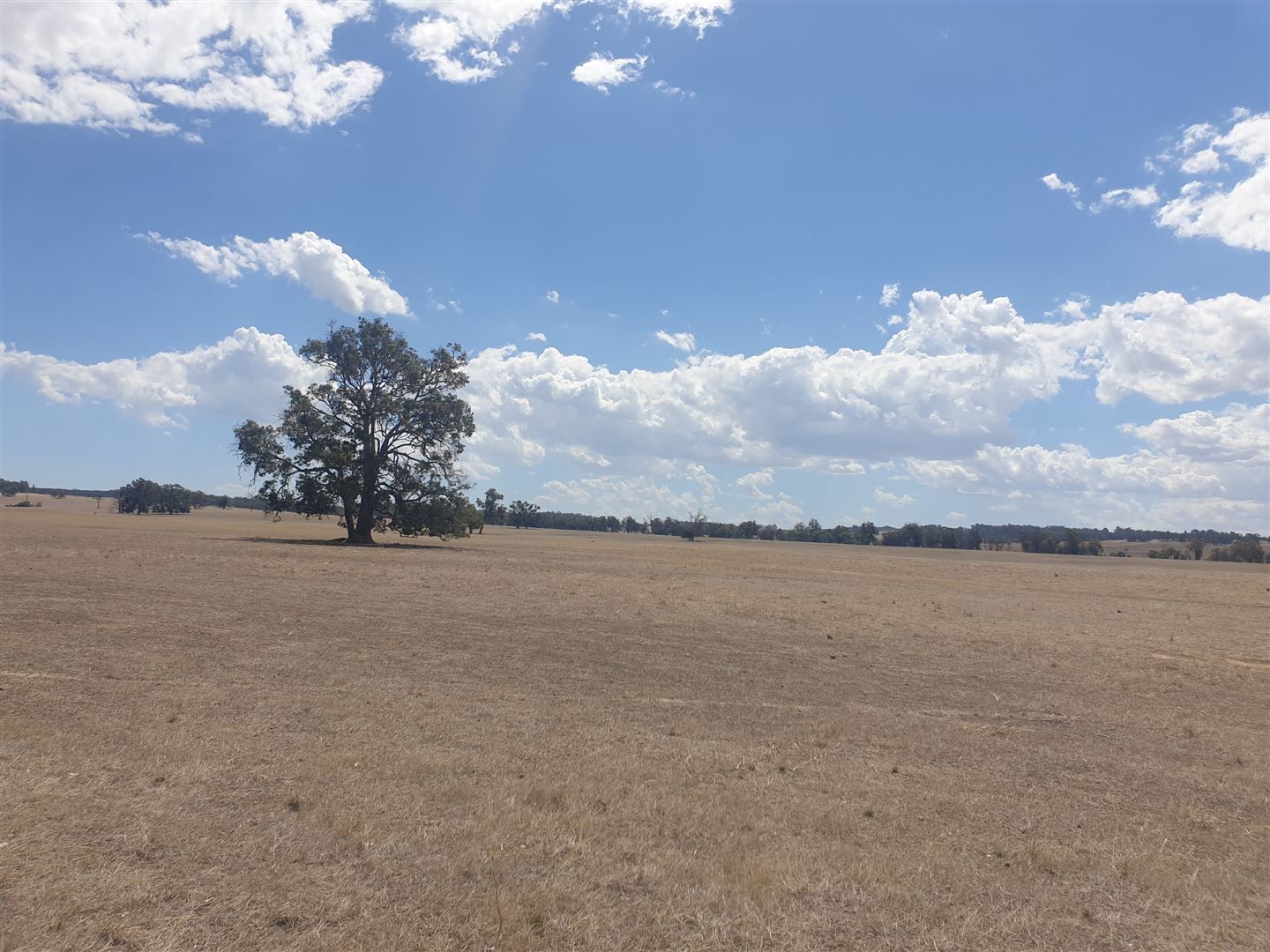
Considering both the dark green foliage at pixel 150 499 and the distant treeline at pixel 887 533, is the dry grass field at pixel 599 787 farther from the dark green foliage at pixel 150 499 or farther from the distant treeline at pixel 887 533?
the dark green foliage at pixel 150 499

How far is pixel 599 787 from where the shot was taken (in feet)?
24.3

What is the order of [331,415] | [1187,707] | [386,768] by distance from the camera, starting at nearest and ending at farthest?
[386,768], [1187,707], [331,415]

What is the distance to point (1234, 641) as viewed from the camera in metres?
20.6

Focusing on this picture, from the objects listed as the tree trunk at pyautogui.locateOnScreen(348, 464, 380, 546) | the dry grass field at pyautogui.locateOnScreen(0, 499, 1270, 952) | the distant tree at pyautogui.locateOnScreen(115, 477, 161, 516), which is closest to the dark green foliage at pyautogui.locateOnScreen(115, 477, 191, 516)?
the distant tree at pyautogui.locateOnScreen(115, 477, 161, 516)

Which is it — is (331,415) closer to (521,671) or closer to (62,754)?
(521,671)

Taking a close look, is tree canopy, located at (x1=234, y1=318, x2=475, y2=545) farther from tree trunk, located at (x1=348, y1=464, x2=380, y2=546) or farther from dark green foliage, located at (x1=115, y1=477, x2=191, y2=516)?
dark green foliage, located at (x1=115, y1=477, x2=191, y2=516)

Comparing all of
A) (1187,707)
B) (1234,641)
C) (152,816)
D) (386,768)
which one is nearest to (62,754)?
(152,816)

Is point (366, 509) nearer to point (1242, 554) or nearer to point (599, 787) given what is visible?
point (599, 787)

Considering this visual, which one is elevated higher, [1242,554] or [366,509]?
[366,509]

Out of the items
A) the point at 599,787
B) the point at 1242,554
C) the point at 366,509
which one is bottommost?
the point at 599,787

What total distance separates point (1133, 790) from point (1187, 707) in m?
5.51

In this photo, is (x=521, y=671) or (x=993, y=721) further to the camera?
(x=521, y=671)

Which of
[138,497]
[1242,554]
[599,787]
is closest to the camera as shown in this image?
[599,787]

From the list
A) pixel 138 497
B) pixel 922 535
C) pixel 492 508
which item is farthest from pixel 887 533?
pixel 138 497
